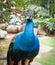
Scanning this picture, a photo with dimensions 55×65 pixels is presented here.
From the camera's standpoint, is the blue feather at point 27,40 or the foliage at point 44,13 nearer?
the blue feather at point 27,40

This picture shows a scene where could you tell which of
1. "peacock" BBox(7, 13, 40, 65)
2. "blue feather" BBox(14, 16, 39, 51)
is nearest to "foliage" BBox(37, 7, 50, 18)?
"peacock" BBox(7, 13, 40, 65)


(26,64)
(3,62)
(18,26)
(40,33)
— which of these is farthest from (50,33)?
(26,64)

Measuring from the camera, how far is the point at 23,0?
353 centimetres

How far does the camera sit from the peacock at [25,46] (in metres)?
3.30

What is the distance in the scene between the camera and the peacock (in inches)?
130

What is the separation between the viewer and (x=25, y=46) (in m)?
3.38

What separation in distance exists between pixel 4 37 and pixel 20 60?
4961 millimetres

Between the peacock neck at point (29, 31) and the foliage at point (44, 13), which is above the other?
the peacock neck at point (29, 31)

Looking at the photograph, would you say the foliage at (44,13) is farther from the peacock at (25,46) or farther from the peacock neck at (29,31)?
the peacock neck at (29,31)

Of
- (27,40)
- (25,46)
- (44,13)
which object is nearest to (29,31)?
(27,40)

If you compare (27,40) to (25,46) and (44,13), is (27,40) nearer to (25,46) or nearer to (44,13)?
(25,46)

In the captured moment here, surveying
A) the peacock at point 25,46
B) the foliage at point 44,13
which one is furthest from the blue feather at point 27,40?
the foliage at point 44,13

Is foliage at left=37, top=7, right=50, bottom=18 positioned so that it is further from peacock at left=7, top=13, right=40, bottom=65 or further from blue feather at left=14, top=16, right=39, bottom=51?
blue feather at left=14, top=16, right=39, bottom=51

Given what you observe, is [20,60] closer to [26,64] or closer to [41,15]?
[26,64]
